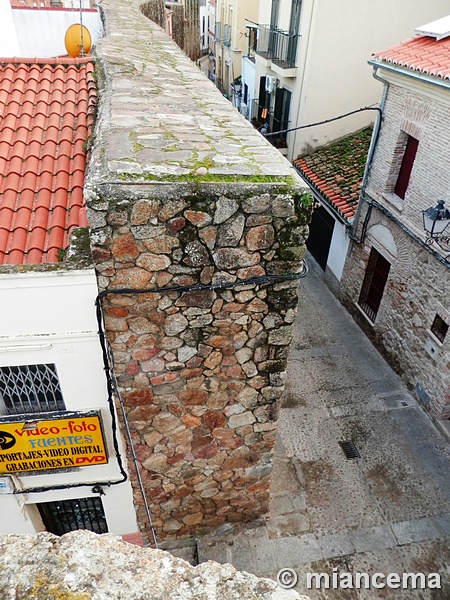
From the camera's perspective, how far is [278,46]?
13.6 m

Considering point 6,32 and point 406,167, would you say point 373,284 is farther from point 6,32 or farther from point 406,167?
point 6,32

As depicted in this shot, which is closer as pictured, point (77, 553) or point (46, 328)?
point (77, 553)

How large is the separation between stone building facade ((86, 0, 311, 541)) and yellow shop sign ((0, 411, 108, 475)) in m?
0.45

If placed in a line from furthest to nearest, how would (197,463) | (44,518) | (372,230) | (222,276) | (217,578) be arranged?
(372,230) → (44,518) → (197,463) → (222,276) → (217,578)

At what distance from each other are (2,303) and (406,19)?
13262mm

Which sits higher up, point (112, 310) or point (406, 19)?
point (406, 19)

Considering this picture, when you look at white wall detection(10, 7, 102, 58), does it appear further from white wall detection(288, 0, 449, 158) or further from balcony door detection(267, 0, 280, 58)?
balcony door detection(267, 0, 280, 58)

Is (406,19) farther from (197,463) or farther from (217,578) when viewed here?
(217,578)

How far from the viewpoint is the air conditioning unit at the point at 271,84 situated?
14219 mm

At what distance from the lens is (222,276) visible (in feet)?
12.4

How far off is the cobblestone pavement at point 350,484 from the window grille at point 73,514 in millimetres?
1468

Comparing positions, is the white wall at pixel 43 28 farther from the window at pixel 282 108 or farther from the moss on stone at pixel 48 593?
the moss on stone at pixel 48 593

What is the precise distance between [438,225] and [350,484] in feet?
14.4

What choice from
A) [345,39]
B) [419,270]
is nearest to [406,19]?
[345,39]
